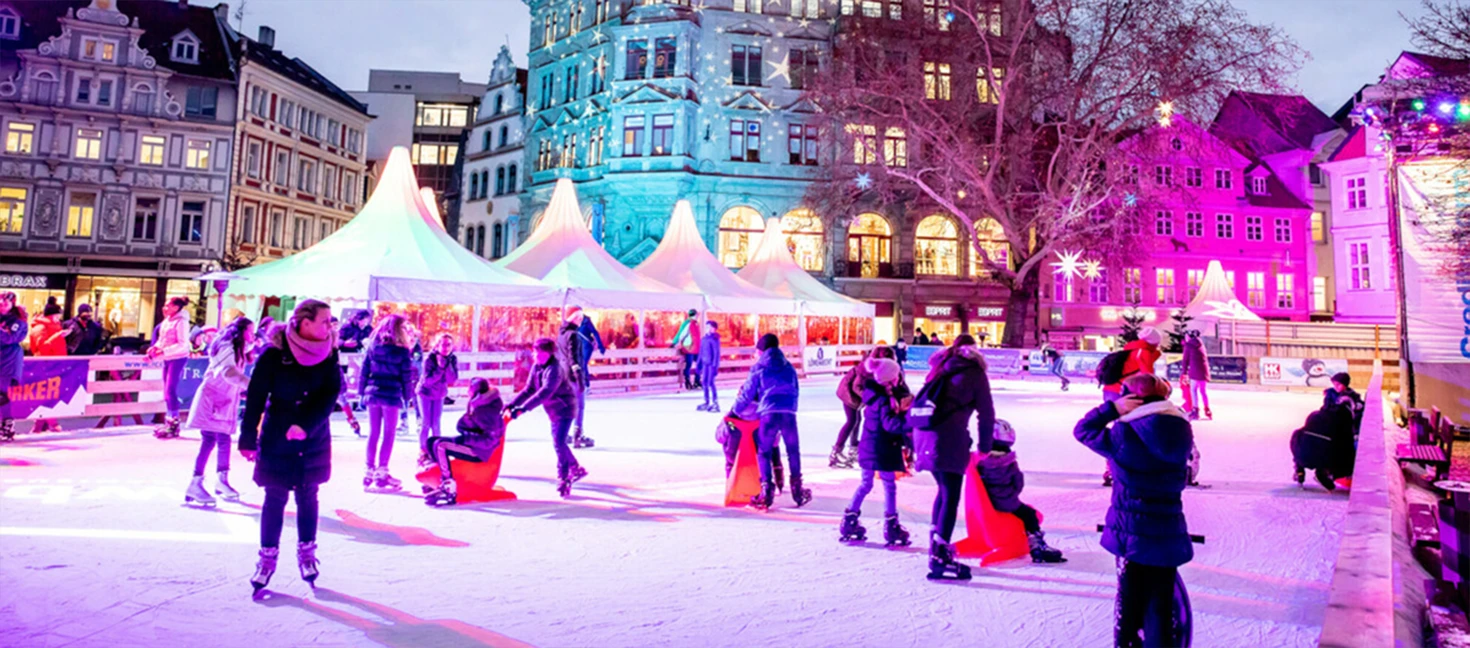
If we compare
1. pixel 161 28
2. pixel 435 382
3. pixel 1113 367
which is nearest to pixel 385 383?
pixel 435 382

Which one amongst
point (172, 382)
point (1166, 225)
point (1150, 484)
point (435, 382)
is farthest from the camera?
point (1166, 225)

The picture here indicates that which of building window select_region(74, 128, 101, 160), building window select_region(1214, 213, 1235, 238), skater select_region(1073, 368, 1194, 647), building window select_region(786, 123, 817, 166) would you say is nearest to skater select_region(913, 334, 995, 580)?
skater select_region(1073, 368, 1194, 647)

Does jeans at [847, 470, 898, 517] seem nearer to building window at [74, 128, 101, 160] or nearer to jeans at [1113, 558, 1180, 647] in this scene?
jeans at [1113, 558, 1180, 647]

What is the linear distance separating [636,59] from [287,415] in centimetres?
3287

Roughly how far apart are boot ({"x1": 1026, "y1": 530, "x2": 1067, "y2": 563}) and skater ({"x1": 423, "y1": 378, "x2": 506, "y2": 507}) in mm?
4323

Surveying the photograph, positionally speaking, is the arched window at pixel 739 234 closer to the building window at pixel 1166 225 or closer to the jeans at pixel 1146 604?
the building window at pixel 1166 225

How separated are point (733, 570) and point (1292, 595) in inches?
130

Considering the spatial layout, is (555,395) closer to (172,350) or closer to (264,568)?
(264,568)

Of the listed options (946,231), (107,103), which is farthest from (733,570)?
(107,103)

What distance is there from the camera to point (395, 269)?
15.5m

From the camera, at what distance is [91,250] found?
102ft

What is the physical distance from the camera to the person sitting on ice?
505 centimetres

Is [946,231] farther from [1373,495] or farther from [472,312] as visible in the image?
[1373,495]

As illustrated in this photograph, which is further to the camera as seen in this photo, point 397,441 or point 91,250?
point 91,250
